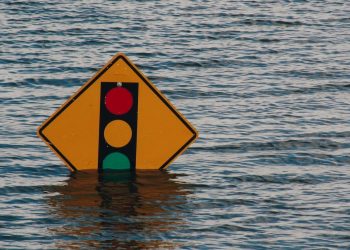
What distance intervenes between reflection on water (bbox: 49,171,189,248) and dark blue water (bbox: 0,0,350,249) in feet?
0.06

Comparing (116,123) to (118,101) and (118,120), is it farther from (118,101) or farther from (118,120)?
(118,101)

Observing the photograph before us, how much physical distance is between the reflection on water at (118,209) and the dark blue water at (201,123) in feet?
0.06

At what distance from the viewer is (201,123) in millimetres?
16250

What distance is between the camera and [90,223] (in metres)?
11.8

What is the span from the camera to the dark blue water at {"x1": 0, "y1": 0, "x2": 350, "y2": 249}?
11.7 m

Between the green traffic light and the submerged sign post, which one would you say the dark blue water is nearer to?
the green traffic light

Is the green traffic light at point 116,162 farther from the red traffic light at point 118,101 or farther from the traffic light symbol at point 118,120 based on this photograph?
the red traffic light at point 118,101

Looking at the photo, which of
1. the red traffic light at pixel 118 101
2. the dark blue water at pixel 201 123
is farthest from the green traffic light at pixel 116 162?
the red traffic light at pixel 118 101

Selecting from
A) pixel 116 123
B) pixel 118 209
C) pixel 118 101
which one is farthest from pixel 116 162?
pixel 118 209

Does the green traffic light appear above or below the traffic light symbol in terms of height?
below

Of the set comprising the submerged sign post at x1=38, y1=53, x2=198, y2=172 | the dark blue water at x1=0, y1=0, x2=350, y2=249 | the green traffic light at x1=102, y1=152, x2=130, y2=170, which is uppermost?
the submerged sign post at x1=38, y1=53, x2=198, y2=172

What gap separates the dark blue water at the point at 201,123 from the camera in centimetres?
1166

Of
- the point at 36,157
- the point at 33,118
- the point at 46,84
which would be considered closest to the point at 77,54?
the point at 46,84

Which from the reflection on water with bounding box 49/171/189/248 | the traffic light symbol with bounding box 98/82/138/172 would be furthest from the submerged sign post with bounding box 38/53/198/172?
the reflection on water with bounding box 49/171/189/248
